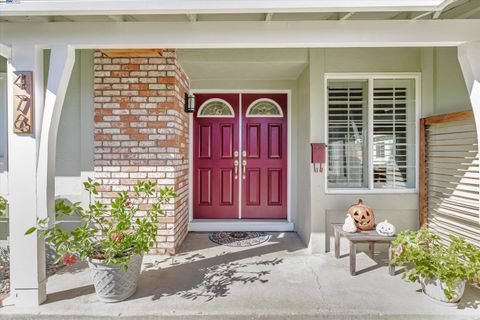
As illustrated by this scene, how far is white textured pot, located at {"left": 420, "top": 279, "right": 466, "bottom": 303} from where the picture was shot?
2178 millimetres

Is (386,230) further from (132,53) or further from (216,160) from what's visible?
(132,53)

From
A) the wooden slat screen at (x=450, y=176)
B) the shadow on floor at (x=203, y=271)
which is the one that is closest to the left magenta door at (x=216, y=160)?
the shadow on floor at (x=203, y=271)

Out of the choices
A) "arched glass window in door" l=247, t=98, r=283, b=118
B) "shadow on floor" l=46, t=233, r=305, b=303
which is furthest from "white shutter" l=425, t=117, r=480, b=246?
"arched glass window in door" l=247, t=98, r=283, b=118

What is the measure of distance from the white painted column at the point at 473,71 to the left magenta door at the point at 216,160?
8.85ft

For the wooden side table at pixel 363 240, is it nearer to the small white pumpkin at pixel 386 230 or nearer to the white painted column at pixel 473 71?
the small white pumpkin at pixel 386 230

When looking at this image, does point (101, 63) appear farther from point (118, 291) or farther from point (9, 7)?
point (118, 291)

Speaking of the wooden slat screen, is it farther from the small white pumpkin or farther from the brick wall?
the brick wall

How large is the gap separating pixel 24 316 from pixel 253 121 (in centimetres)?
329

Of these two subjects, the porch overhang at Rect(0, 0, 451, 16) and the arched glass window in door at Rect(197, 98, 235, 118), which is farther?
the arched glass window in door at Rect(197, 98, 235, 118)

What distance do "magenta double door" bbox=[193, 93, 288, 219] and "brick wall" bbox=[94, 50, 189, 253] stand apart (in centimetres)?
104

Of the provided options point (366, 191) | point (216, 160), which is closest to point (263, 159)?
point (216, 160)

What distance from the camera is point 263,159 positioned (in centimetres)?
424

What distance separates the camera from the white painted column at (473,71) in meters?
2.18

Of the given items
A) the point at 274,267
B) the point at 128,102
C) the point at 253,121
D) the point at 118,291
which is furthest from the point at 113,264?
the point at 253,121
